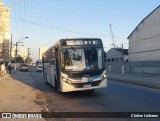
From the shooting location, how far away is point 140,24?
259ft

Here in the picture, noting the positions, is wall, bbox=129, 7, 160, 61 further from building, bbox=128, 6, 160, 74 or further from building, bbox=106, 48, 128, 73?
building, bbox=106, 48, 128, 73

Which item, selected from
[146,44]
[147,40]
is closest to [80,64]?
[147,40]

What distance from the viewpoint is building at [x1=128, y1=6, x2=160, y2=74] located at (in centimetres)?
6469

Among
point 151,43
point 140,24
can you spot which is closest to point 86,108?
point 151,43

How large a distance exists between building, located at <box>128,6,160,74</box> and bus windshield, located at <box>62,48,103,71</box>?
4367 cm

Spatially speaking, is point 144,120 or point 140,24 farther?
point 140,24

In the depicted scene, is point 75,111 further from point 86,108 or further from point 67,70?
point 67,70

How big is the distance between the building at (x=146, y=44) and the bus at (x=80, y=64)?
4354cm

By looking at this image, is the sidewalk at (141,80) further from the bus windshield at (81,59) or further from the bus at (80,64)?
the bus windshield at (81,59)

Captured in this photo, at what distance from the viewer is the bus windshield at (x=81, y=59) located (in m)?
17.1

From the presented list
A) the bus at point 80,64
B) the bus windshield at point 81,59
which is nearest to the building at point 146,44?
the bus at point 80,64

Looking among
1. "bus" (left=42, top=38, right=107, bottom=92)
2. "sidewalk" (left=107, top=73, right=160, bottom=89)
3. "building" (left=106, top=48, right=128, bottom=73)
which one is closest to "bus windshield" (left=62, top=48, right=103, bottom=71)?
"bus" (left=42, top=38, right=107, bottom=92)

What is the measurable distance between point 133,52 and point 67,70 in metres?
67.5

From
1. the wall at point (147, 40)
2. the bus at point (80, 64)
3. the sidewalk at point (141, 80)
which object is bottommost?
the sidewalk at point (141, 80)
